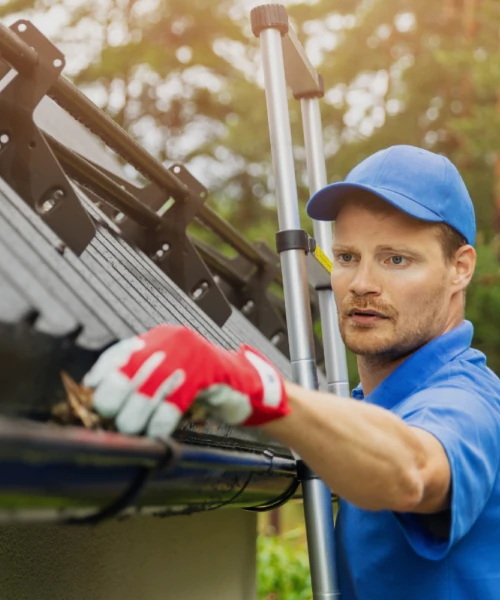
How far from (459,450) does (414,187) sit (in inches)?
32.0

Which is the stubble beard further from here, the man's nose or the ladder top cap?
the ladder top cap

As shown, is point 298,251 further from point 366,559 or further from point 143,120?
point 143,120

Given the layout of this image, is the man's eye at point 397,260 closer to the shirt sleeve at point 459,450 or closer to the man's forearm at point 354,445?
the shirt sleeve at point 459,450

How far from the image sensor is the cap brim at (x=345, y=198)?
2422 mm

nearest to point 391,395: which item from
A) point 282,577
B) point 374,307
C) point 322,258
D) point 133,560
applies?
point 374,307

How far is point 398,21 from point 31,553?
16.2m

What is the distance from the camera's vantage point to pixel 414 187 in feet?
8.07

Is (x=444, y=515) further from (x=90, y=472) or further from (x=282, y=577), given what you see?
(x=282, y=577)

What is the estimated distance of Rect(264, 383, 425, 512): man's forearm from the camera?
5.74 feet

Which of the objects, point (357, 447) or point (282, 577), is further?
point (282, 577)

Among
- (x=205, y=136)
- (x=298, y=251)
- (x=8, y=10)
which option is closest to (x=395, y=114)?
(x=205, y=136)

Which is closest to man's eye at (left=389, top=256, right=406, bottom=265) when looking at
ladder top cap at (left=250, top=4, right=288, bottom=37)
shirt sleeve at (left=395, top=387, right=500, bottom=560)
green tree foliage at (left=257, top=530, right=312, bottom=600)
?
shirt sleeve at (left=395, top=387, right=500, bottom=560)

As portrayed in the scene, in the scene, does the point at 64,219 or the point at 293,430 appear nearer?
the point at 293,430

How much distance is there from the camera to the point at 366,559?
2352 millimetres
